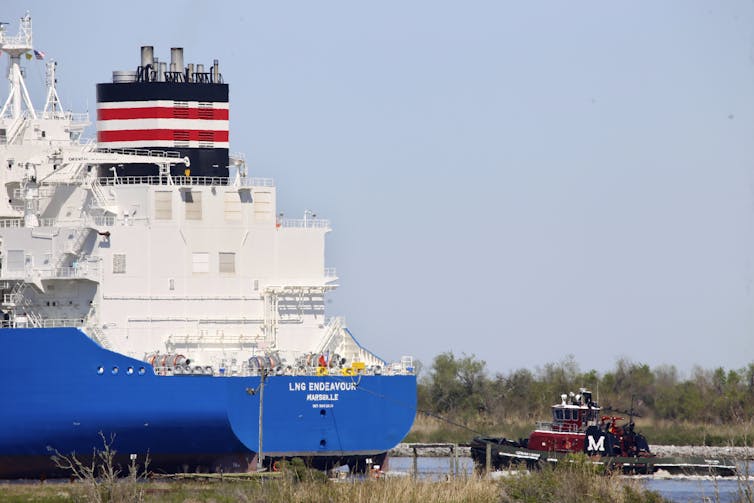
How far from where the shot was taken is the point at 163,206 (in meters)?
53.9

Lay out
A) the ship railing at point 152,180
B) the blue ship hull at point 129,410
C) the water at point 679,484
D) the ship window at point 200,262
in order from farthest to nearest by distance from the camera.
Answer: the ship railing at point 152,180 → the ship window at point 200,262 → the blue ship hull at point 129,410 → the water at point 679,484

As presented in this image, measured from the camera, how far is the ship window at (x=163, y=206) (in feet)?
177

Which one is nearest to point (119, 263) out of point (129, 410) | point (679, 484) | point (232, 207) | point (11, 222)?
point (11, 222)

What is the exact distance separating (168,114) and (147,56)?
72.2 inches

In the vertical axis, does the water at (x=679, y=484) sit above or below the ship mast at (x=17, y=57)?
below

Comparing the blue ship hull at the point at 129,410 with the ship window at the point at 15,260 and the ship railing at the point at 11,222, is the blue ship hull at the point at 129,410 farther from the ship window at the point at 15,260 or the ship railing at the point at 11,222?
the ship railing at the point at 11,222

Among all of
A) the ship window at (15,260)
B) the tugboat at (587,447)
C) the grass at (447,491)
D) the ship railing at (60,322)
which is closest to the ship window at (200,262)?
the ship railing at (60,322)

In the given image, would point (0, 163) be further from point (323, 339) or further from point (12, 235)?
point (323, 339)

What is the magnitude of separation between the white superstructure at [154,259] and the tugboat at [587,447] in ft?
14.6

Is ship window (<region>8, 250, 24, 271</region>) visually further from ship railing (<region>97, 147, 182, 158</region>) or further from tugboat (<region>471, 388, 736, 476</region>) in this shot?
tugboat (<region>471, 388, 736, 476</region>)

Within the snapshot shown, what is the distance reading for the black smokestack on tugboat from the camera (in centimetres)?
5569

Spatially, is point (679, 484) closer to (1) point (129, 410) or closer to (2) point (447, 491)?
(1) point (129, 410)

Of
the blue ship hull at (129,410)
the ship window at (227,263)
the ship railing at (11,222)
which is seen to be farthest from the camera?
the ship window at (227,263)

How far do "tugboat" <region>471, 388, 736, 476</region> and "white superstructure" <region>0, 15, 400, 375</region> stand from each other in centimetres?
446
